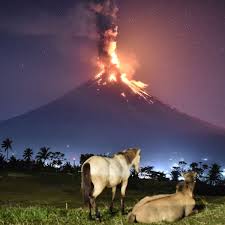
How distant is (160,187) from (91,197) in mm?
60963

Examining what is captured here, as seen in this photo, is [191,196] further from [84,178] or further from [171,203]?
[84,178]

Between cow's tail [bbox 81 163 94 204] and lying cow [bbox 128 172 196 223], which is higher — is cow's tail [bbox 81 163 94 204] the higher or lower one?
the higher one

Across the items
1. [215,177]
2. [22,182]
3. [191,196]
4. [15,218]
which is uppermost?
[215,177]

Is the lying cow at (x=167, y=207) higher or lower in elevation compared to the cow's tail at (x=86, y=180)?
lower

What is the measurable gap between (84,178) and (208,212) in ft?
11.6

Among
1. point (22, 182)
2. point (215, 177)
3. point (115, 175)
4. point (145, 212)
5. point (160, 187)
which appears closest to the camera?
point (145, 212)

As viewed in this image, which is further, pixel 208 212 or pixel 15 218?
pixel 208 212

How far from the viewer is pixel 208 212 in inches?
505

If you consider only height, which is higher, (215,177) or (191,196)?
(215,177)

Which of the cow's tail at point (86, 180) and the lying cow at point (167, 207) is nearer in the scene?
the lying cow at point (167, 207)

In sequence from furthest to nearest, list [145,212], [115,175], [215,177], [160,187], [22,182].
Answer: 1. [215,177]
2. [160,187]
3. [22,182]
4. [115,175]
5. [145,212]

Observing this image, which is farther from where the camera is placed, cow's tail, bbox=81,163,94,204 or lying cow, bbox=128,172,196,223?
cow's tail, bbox=81,163,94,204

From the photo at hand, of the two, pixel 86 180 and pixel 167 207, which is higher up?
pixel 86 180

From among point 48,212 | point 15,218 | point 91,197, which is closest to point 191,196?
point 91,197
